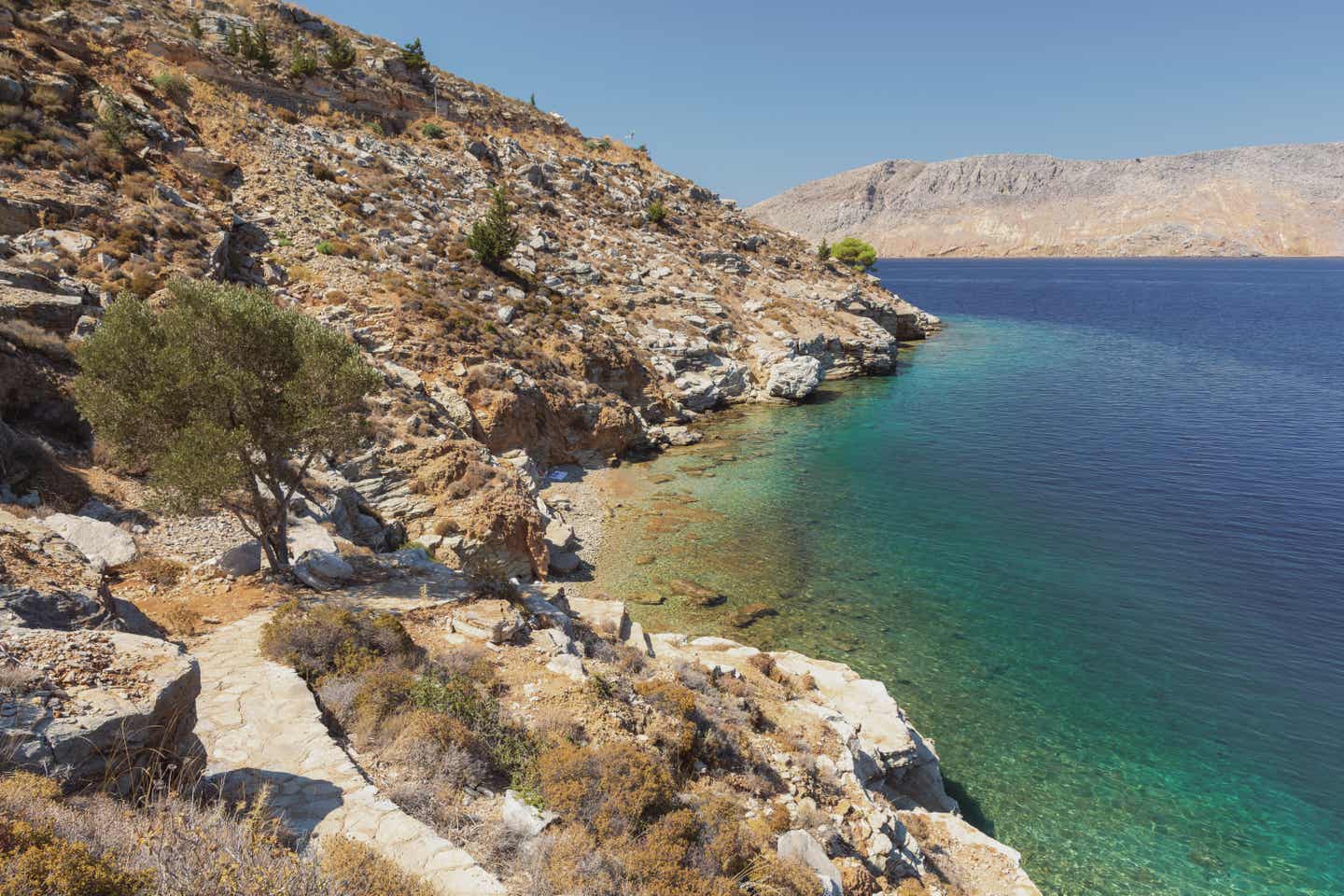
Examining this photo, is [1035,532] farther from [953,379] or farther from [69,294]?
[69,294]

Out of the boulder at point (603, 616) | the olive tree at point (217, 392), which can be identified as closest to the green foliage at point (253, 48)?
the olive tree at point (217, 392)

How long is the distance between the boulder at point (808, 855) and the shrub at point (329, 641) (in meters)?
7.66

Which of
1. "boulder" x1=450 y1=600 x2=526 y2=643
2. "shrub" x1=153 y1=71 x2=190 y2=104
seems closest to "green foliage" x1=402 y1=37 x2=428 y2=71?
"shrub" x1=153 y1=71 x2=190 y2=104

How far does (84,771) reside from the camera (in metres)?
6.02

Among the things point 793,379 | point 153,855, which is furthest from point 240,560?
point 793,379

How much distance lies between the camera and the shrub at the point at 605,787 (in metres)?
8.85

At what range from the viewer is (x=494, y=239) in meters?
42.7

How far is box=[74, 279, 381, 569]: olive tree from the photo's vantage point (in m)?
12.5

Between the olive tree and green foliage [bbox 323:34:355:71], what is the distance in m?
53.1

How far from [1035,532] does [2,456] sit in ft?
121

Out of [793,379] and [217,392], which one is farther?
[793,379]

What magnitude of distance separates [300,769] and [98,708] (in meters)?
2.92

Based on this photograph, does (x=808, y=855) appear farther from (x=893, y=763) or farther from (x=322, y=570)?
(x=322, y=570)

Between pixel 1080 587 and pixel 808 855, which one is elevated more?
pixel 808 855
